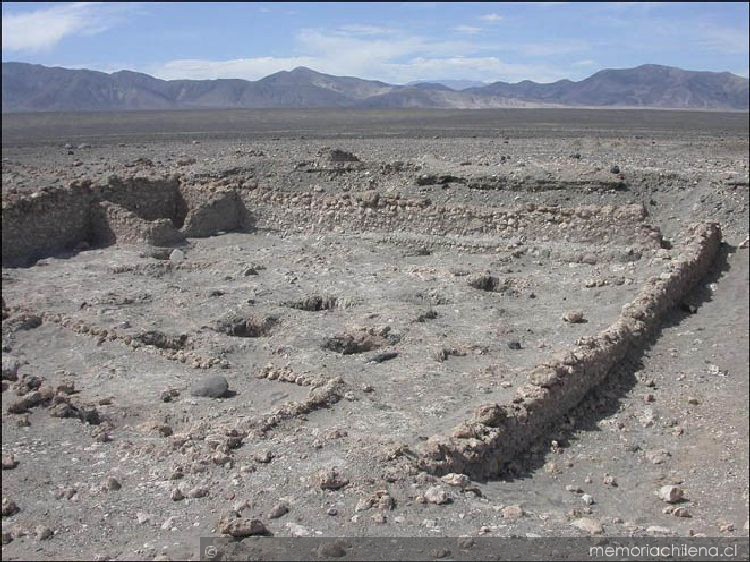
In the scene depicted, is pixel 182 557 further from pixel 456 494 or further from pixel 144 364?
pixel 144 364

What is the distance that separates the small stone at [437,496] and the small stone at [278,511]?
93 centimetres

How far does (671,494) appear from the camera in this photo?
6281 millimetres

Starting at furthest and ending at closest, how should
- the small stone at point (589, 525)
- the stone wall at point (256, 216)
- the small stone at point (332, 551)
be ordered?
the stone wall at point (256, 216) < the small stone at point (589, 525) < the small stone at point (332, 551)

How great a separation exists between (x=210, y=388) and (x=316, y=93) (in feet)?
514

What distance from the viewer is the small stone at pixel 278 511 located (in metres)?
5.50

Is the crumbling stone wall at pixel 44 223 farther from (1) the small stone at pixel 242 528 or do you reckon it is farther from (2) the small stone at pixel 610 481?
(2) the small stone at pixel 610 481

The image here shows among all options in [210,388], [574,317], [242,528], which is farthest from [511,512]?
[574,317]

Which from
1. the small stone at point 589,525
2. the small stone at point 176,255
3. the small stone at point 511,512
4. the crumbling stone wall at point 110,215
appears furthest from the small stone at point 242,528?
the crumbling stone wall at point 110,215

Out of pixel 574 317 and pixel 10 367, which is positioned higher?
pixel 574 317

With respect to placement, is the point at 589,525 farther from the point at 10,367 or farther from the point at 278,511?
the point at 10,367

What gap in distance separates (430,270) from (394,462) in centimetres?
648

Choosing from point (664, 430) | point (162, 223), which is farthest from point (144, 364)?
point (162, 223)

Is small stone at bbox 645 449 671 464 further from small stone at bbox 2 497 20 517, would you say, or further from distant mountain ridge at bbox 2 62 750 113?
distant mountain ridge at bbox 2 62 750 113

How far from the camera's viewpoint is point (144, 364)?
30.0 feet
